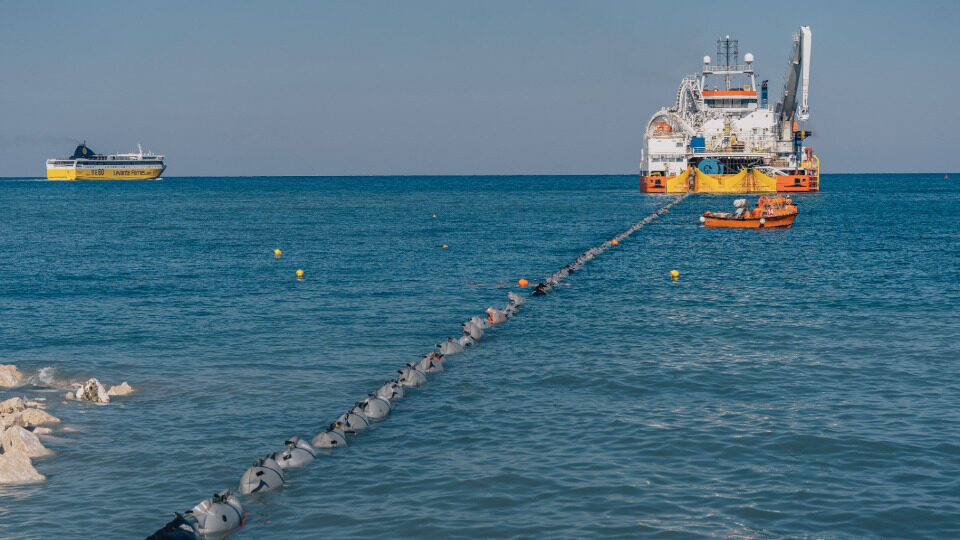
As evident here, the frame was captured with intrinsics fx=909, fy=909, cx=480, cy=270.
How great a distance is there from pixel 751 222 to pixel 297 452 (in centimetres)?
6956

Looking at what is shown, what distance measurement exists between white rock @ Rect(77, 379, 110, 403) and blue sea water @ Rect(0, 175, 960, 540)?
42cm

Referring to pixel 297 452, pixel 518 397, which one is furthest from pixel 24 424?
pixel 518 397

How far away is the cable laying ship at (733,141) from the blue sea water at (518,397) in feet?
253

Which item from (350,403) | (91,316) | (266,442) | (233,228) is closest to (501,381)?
(350,403)

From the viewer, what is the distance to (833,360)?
29875mm

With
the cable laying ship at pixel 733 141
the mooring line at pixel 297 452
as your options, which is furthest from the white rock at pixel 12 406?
the cable laying ship at pixel 733 141

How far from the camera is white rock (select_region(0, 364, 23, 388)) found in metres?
28.1

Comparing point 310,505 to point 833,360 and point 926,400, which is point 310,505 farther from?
point 833,360

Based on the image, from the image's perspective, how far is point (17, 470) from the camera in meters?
19.6

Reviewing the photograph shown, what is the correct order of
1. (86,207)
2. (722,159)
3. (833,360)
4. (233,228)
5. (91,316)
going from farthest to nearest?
(86,207)
(722,159)
(233,228)
(91,316)
(833,360)

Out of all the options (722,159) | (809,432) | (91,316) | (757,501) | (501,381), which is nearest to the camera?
(757,501)

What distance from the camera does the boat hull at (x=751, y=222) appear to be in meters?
82.8

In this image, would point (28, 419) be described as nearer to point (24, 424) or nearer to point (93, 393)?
point (24, 424)

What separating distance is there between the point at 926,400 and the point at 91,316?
33461mm
